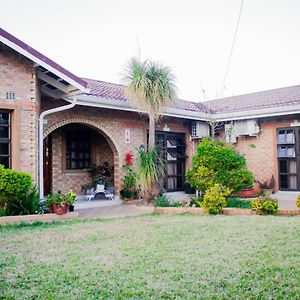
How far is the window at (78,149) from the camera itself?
14.3m

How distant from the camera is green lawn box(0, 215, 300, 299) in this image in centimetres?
427

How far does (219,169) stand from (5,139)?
22.4 feet

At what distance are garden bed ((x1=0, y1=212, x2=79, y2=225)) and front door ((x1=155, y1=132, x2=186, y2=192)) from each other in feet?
21.3

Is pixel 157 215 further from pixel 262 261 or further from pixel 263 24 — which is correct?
pixel 263 24

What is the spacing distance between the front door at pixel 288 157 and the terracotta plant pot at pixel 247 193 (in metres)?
1.16

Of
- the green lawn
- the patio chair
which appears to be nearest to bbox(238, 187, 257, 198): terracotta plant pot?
the patio chair

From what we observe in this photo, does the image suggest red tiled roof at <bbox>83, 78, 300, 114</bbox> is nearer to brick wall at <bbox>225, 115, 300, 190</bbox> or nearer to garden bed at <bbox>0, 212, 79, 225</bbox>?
brick wall at <bbox>225, 115, 300, 190</bbox>

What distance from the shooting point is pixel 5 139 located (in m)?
9.72

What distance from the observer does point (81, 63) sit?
21.4 metres

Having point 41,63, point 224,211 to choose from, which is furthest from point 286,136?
point 41,63

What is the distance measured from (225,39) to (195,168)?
5.63m

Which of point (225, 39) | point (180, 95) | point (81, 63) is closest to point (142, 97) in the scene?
point (180, 95)

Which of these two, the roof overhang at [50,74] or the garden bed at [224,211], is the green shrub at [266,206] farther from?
the roof overhang at [50,74]

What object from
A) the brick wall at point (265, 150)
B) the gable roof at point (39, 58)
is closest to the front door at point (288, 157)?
the brick wall at point (265, 150)
